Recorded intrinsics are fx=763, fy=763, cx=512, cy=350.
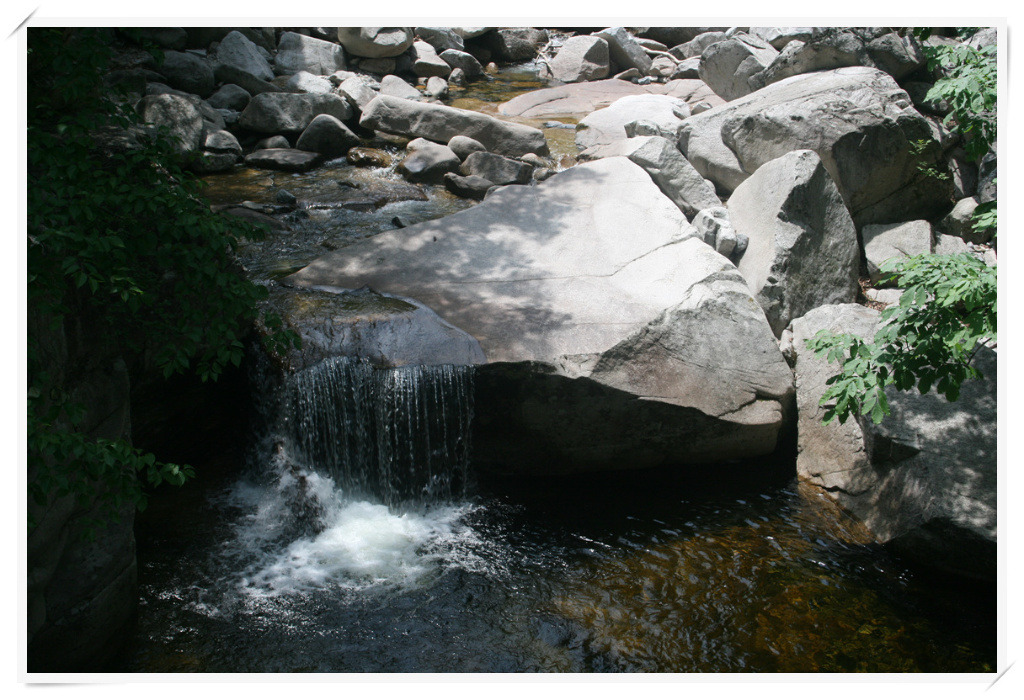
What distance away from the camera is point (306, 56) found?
11.1 m

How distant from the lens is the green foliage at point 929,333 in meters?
3.31

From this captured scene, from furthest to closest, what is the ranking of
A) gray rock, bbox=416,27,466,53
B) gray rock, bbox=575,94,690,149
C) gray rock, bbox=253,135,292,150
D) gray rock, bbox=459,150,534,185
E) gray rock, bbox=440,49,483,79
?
gray rock, bbox=416,27,466,53, gray rock, bbox=440,49,483,79, gray rock, bbox=575,94,690,149, gray rock, bbox=253,135,292,150, gray rock, bbox=459,150,534,185

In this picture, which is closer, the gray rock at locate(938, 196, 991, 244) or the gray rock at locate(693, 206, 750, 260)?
the gray rock at locate(693, 206, 750, 260)

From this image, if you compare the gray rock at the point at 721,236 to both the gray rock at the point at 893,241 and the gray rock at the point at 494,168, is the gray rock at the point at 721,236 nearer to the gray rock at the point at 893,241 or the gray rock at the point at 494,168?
the gray rock at the point at 893,241

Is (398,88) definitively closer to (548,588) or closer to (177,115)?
(177,115)

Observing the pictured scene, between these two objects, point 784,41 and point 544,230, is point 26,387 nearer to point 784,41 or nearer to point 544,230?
point 544,230

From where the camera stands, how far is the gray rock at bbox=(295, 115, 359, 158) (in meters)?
8.45

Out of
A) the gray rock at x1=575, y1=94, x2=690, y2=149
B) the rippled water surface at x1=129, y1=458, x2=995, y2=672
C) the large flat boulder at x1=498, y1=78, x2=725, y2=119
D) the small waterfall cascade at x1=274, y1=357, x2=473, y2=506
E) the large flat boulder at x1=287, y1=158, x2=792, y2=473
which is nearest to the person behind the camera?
the rippled water surface at x1=129, y1=458, x2=995, y2=672

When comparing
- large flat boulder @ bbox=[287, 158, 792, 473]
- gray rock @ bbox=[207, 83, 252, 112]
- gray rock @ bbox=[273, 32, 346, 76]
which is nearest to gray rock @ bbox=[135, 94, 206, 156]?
gray rock @ bbox=[207, 83, 252, 112]

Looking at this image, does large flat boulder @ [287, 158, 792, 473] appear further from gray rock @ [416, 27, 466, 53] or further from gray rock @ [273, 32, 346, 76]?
gray rock @ [416, 27, 466, 53]

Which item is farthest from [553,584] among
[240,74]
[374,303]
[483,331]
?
[240,74]

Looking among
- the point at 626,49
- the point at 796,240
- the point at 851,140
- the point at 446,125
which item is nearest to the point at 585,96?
the point at 626,49

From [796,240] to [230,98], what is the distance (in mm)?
6741

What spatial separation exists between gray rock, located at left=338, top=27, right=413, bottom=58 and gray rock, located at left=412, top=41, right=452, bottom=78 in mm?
319
